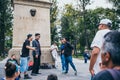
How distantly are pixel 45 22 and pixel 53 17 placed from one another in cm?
3840

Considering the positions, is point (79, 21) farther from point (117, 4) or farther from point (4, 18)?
point (4, 18)

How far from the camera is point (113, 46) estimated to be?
2.72 metres

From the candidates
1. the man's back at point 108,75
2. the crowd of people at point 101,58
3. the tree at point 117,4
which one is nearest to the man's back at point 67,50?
the crowd of people at point 101,58

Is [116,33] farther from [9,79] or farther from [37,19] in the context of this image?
[37,19]

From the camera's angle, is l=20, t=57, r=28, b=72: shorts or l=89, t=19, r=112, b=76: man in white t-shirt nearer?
l=89, t=19, r=112, b=76: man in white t-shirt

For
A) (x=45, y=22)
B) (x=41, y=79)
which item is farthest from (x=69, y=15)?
(x=41, y=79)

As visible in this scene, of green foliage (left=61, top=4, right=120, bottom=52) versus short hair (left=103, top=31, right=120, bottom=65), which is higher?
green foliage (left=61, top=4, right=120, bottom=52)

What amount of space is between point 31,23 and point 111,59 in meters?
14.7

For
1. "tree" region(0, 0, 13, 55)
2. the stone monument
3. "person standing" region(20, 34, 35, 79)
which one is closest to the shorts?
"person standing" region(20, 34, 35, 79)

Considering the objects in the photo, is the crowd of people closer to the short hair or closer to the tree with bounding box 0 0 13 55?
the short hair

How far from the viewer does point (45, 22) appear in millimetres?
17922

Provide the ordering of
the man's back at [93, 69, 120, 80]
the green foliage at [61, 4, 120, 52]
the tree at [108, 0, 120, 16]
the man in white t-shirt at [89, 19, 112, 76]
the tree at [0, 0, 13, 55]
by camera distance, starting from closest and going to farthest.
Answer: the man's back at [93, 69, 120, 80] → the man in white t-shirt at [89, 19, 112, 76] → the tree at [0, 0, 13, 55] → the tree at [108, 0, 120, 16] → the green foliage at [61, 4, 120, 52]

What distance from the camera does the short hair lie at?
268 centimetres

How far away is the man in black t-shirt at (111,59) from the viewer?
2607mm
